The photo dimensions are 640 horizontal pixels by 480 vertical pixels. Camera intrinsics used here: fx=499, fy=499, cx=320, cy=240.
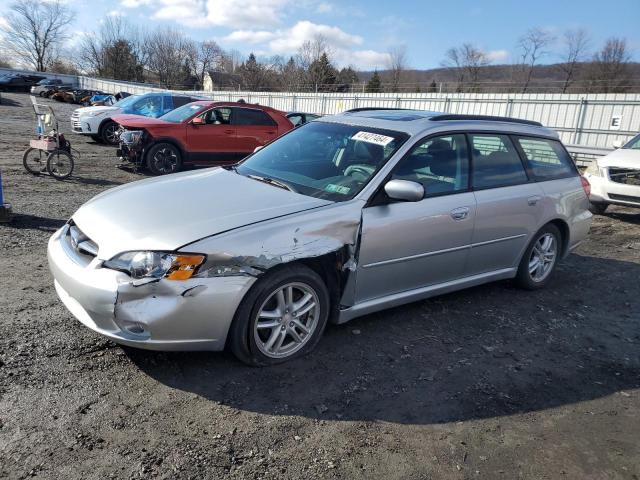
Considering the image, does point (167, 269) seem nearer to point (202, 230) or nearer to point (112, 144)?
point (202, 230)

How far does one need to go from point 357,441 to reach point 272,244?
4.16 feet

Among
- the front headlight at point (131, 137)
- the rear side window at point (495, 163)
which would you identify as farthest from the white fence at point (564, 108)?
the front headlight at point (131, 137)

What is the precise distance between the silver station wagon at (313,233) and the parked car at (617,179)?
4.14 metres

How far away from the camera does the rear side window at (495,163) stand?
4500mm

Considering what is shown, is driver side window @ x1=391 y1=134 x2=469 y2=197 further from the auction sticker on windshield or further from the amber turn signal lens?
the amber turn signal lens

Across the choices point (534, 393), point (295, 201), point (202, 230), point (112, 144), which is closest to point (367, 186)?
point (295, 201)

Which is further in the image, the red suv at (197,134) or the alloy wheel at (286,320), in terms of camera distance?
the red suv at (197,134)

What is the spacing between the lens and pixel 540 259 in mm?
5242

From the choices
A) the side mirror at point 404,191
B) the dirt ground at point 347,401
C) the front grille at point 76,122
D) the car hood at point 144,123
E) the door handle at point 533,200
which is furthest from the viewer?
the front grille at point 76,122

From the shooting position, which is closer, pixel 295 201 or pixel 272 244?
pixel 272 244

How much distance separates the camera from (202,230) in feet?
10.1

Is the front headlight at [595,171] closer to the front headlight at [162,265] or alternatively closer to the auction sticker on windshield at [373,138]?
the auction sticker on windshield at [373,138]

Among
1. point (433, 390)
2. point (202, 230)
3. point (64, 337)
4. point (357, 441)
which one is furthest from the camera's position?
point (64, 337)

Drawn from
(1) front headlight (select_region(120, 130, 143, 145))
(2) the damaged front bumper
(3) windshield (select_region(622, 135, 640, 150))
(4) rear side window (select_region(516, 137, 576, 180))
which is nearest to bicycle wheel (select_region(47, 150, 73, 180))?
(1) front headlight (select_region(120, 130, 143, 145))
